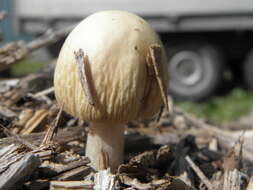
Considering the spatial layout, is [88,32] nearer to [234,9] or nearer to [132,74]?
[132,74]

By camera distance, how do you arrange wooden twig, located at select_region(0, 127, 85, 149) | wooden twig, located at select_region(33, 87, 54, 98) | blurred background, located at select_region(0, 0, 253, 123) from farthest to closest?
blurred background, located at select_region(0, 0, 253, 123) → wooden twig, located at select_region(33, 87, 54, 98) → wooden twig, located at select_region(0, 127, 85, 149)

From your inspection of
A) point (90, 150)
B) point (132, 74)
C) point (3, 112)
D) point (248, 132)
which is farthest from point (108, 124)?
point (248, 132)

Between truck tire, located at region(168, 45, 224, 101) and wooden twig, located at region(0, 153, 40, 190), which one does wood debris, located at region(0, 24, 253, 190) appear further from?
truck tire, located at region(168, 45, 224, 101)

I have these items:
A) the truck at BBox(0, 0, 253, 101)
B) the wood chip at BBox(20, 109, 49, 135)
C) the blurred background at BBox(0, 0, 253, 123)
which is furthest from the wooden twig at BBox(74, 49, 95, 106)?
the truck at BBox(0, 0, 253, 101)

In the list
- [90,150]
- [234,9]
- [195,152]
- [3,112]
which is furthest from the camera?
[234,9]

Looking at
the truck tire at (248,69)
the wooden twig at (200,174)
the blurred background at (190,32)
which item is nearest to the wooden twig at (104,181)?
the wooden twig at (200,174)

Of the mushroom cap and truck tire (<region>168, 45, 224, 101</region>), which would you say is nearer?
the mushroom cap

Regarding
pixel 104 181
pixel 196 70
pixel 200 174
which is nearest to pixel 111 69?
pixel 104 181

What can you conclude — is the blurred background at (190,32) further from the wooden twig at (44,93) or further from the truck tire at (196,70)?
the wooden twig at (44,93)
